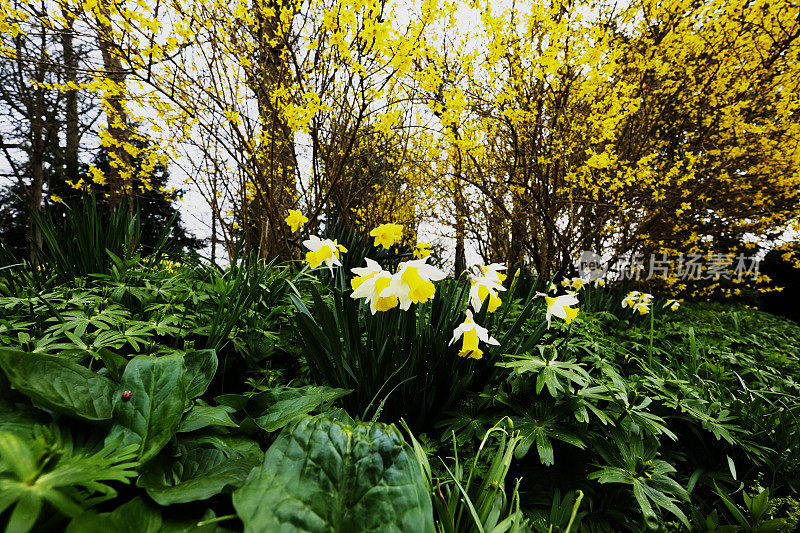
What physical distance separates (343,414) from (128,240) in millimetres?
1797

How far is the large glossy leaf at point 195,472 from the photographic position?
0.56 m

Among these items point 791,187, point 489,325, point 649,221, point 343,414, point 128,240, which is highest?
point 791,187

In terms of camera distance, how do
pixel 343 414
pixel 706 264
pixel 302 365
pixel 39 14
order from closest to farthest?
pixel 343 414 < pixel 302 365 < pixel 39 14 < pixel 706 264

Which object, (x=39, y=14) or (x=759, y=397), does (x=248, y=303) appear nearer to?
(x=759, y=397)

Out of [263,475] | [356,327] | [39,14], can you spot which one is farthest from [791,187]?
[39,14]

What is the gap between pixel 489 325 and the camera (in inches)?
54.8

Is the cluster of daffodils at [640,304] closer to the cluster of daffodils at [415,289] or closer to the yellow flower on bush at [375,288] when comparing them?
the cluster of daffodils at [415,289]

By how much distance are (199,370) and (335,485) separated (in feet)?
1.64

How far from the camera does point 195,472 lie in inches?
26.6

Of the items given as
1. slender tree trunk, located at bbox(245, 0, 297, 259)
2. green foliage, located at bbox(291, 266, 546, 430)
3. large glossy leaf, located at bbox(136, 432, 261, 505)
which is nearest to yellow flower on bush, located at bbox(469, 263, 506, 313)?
green foliage, located at bbox(291, 266, 546, 430)

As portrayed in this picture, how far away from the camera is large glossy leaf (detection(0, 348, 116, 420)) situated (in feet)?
2.01

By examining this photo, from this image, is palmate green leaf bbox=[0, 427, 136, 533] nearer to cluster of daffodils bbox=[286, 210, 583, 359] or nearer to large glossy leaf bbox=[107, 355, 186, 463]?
large glossy leaf bbox=[107, 355, 186, 463]

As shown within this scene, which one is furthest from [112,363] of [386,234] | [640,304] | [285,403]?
[640,304]

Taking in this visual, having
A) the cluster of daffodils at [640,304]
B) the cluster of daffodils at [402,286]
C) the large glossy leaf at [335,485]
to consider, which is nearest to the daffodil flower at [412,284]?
the cluster of daffodils at [402,286]
